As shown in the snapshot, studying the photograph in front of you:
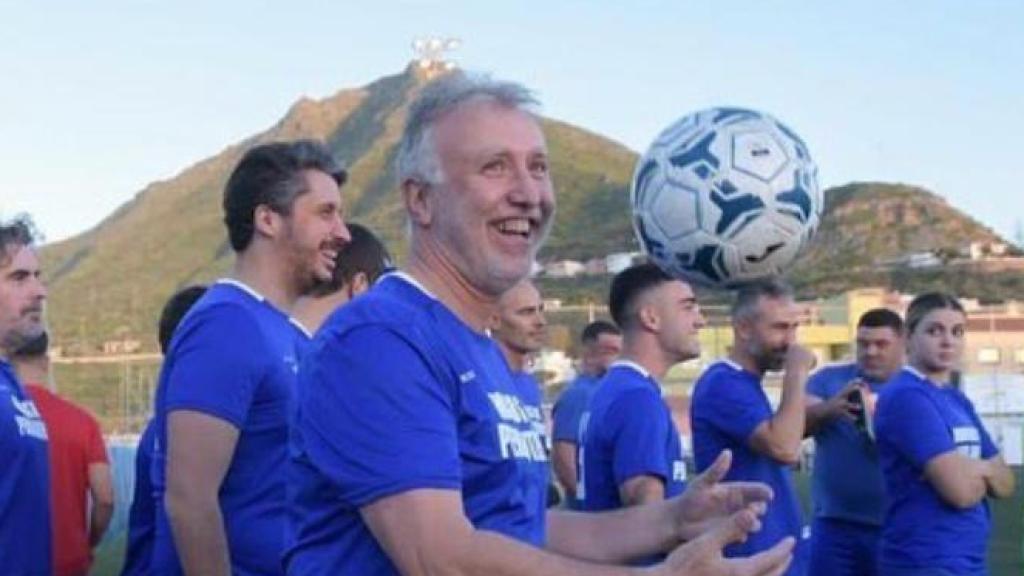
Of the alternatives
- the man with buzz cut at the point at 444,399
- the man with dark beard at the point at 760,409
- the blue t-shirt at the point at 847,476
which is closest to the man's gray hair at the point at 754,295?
the man with dark beard at the point at 760,409

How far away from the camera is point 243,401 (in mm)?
4582

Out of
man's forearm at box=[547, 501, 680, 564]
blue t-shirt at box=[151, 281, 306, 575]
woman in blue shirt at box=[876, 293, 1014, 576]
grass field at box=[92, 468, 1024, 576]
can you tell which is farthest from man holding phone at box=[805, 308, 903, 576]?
grass field at box=[92, 468, 1024, 576]

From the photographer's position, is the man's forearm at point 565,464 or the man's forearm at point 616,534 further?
the man's forearm at point 565,464

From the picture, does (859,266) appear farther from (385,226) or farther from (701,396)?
(701,396)

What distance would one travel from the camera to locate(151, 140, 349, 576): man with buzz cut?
14.8 ft

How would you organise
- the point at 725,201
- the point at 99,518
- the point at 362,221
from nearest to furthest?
the point at 99,518 < the point at 725,201 < the point at 362,221

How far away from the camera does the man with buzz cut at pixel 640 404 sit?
6.06 m

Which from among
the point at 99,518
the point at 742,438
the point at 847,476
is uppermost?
the point at 742,438

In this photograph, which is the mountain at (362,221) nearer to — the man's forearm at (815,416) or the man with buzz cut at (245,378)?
the man's forearm at (815,416)

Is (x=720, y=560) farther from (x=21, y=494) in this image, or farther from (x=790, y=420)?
(x=790, y=420)

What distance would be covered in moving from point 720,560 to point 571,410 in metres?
8.39

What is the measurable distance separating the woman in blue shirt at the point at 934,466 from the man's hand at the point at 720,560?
4468 millimetres

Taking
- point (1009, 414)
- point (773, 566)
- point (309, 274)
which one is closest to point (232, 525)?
point (309, 274)

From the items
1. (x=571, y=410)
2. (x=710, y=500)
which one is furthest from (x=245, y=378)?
(x=571, y=410)
